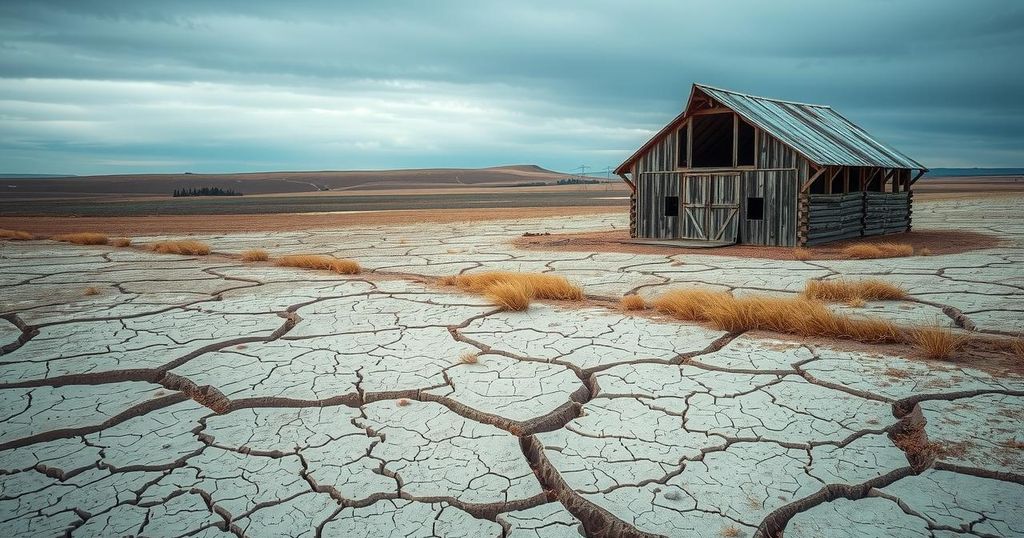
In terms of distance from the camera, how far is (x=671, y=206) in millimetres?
16656

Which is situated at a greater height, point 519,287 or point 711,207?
point 711,207

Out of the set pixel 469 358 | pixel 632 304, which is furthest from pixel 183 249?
pixel 469 358

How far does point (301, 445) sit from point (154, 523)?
90 cm

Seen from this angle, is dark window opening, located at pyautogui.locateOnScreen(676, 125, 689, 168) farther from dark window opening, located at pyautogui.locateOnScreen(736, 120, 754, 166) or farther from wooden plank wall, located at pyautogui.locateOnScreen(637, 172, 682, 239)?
dark window opening, located at pyautogui.locateOnScreen(736, 120, 754, 166)

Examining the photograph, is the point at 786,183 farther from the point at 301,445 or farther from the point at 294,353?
the point at 301,445

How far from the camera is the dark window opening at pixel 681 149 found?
15.9 m

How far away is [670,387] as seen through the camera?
444 cm

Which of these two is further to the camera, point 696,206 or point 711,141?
point 711,141

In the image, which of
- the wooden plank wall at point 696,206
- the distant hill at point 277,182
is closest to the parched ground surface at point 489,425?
the wooden plank wall at point 696,206

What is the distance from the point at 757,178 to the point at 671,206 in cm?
249

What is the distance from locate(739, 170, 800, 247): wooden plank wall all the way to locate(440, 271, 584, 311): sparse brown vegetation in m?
8.62

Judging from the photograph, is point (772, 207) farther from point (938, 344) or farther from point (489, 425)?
point (489, 425)

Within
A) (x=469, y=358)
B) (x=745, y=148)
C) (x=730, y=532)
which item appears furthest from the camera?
(x=745, y=148)

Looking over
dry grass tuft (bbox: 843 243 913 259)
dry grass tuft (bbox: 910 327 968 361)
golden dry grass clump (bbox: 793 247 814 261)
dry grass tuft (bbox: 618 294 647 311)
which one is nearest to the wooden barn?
dry grass tuft (bbox: 843 243 913 259)
